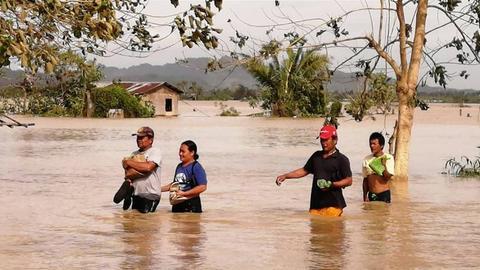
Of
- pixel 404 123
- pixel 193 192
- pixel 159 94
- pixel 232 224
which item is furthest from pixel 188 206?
pixel 159 94

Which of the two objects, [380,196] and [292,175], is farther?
[380,196]

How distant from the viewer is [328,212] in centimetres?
1124

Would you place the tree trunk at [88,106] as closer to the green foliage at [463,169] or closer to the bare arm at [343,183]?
the green foliage at [463,169]

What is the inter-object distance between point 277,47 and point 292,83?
37.8 metres

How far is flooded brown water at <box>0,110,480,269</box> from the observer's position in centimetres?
930

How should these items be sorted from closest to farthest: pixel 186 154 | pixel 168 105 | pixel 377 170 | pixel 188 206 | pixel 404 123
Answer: pixel 186 154
pixel 188 206
pixel 377 170
pixel 404 123
pixel 168 105

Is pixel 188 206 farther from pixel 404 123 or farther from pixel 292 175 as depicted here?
pixel 404 123

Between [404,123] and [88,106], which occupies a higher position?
[404,123]

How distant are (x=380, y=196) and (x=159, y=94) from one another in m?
50.1

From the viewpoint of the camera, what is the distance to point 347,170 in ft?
35.0

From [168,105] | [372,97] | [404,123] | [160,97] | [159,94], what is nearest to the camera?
[404,123]

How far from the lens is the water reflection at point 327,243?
360 inches

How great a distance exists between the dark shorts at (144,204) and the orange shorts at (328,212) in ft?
6.59

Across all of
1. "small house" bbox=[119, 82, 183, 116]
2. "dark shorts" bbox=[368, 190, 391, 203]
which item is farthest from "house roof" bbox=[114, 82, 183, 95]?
"dark shorts" bbox=[368, 190, 391, 203]
